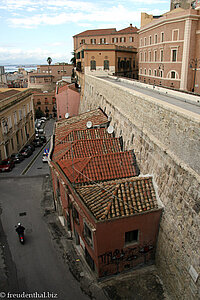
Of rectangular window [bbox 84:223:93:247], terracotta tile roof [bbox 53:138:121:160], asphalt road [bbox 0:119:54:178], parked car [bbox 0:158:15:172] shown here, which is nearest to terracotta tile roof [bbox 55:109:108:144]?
terracotta tile roof [bbox 53:138:121:160]

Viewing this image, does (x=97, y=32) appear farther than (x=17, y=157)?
Yes

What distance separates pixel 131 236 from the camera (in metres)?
11.9

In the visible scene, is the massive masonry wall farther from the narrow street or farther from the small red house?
the narrow street

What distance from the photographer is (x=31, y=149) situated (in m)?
35.7

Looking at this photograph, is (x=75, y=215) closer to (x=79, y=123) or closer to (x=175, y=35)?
(x=79, y=123)

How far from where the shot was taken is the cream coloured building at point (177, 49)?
31.7 m

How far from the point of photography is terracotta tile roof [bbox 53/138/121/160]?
52.7 ft

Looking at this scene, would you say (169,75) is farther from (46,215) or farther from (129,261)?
(129,261)

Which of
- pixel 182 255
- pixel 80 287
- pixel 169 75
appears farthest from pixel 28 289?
pixel 169 75

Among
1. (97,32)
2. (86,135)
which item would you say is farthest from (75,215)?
(97,32)

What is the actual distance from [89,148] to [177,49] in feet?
82.8

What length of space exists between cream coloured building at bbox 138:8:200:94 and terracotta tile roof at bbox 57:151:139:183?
22399mm

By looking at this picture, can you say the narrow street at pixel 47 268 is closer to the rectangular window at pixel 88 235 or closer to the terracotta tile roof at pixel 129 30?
the rectangular window at pixel 88 235

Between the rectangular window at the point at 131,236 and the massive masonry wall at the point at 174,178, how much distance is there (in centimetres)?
117
